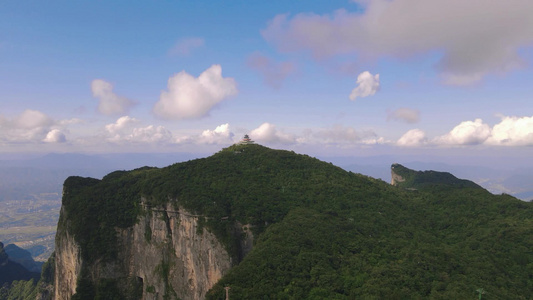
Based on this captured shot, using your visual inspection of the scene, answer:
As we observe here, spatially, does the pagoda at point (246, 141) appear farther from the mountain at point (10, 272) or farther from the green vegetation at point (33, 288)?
the mountain at point (10, 272)

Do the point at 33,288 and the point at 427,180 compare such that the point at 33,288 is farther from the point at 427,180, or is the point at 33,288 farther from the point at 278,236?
the point at 427,180

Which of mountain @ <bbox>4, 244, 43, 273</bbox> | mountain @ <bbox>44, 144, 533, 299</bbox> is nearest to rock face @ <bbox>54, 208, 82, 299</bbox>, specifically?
mountain @ <bbox>44, 144, 533, 299</bbox>

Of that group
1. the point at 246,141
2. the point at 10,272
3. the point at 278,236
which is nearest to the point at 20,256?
the point at 10,272

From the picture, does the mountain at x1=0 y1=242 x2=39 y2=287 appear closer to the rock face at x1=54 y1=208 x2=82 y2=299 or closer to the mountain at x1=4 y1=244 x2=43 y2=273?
the mountain at x1=4 y1=244 x2=43 y2=273

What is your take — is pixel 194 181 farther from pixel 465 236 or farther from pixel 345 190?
pixel 465 236

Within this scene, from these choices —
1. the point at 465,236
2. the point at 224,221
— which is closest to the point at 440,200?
the point at 465,236
